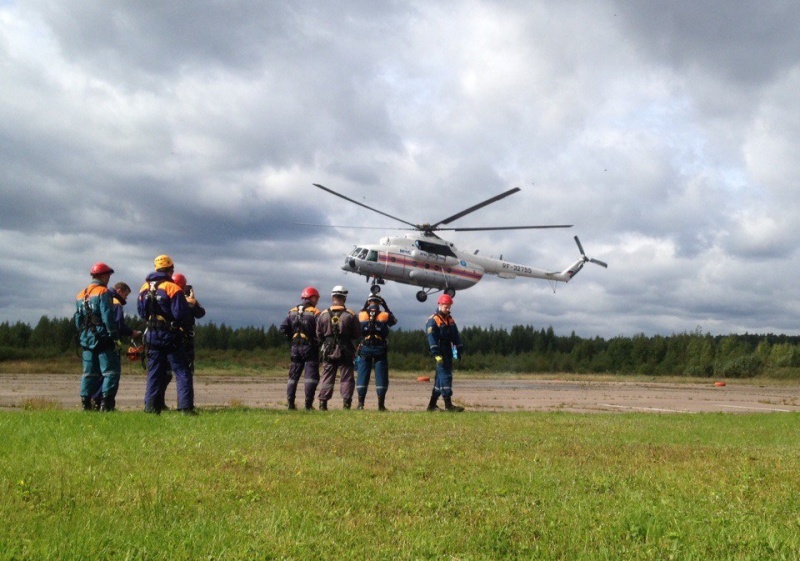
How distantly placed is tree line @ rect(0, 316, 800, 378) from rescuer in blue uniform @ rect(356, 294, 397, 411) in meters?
32.6

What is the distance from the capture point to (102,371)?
10.6 m

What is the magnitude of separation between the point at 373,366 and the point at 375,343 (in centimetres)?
62

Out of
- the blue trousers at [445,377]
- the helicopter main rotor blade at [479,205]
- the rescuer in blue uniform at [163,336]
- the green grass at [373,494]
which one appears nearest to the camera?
the green grass at [373,494]

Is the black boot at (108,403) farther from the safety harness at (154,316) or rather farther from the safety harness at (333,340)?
the safety harness at (333,340)

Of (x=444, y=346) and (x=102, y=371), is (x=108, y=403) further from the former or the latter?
(x=444, y=346)

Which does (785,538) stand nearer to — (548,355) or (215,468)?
(215,468)

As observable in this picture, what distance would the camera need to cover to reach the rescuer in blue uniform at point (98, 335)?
10.4m

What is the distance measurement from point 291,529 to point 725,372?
5478 cm

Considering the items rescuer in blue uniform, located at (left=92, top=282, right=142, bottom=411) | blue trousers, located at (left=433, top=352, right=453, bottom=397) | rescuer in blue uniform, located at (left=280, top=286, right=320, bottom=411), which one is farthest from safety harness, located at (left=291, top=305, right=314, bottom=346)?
rescuer in blue uniform, located at (left=92, top=282, right=142, bottom=411)

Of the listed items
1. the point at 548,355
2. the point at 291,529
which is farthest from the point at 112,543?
the point at 548,355

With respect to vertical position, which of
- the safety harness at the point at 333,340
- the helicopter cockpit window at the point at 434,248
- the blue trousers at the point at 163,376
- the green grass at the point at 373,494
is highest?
the helicopter cockpit window at the point at 434,248

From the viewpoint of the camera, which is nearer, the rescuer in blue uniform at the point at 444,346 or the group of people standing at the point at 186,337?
the group of people standing at the point at 186,337

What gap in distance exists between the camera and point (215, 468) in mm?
5941

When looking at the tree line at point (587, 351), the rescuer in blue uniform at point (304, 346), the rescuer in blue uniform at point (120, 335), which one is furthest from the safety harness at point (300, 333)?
the tree line at point (587, 351)
